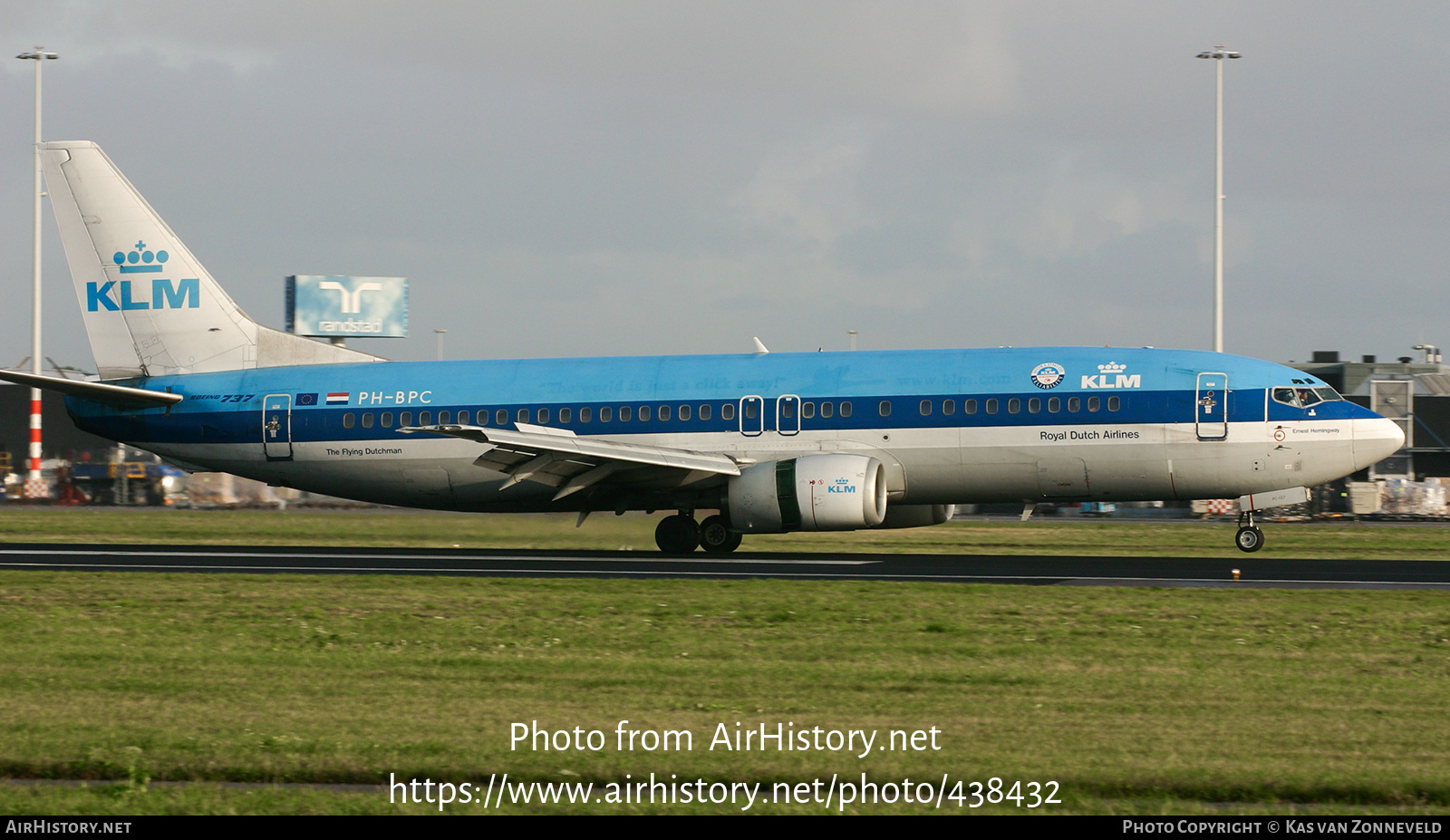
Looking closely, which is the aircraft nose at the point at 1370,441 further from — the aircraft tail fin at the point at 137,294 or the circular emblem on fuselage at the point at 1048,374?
the aircraft tail fin at the point at 137,294

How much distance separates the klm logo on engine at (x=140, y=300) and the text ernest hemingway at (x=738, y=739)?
25468 mm

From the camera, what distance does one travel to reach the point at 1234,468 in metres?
26.1

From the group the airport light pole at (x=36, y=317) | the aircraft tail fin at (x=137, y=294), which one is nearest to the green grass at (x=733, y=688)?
the aircraft tail fin at (x=137, y=294)

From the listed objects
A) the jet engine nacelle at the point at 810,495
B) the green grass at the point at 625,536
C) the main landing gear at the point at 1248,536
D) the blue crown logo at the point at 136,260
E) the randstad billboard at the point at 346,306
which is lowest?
the green grass at the point at 625,536

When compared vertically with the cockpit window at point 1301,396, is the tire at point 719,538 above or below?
below

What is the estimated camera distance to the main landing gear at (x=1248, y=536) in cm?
2678

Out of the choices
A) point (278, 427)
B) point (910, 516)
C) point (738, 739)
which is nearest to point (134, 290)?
point (278, 427)

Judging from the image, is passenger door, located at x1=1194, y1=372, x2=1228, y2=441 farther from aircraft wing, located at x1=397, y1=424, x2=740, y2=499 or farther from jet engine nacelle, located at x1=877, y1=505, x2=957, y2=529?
aircraft wing, located at x1=397, y1=424, x2=740, y2=499

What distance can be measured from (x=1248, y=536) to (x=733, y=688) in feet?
61.8

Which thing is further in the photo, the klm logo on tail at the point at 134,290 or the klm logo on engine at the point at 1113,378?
the klm logo on tail at the point at 134,290

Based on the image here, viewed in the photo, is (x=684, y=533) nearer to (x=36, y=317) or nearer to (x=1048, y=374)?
(x=1048, y=374)
